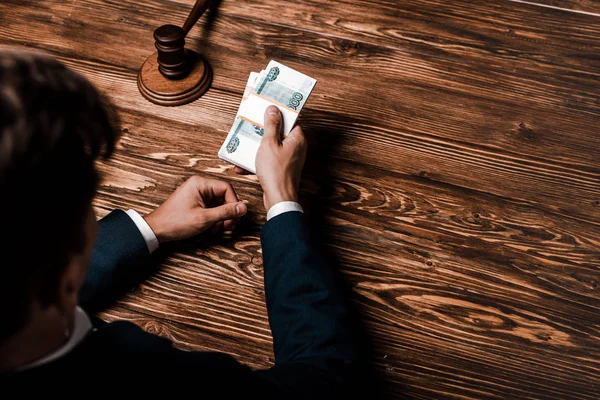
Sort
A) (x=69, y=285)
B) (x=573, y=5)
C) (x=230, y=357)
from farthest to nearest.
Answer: (x=573, y=5)
(x=230, y=357)
(x=69, y=285)

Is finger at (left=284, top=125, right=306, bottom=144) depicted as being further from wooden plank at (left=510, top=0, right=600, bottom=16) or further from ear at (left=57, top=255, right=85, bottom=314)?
wooden plank at (left=510, top=0, right=600, bottom=16)

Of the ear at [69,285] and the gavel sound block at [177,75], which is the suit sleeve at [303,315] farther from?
the gavel sound block at [177,75]

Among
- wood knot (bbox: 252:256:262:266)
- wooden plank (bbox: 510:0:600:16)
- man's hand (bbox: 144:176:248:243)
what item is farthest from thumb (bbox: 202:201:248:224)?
wooden plank (bbox: 510:0:600:16)

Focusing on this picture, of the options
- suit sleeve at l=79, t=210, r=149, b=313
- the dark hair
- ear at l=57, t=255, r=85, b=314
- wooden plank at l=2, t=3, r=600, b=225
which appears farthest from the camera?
wooden plank at l=2, t=3, r=600, b=225

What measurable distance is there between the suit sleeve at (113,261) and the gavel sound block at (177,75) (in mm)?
376

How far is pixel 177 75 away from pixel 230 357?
2.70ft

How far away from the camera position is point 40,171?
49 cm

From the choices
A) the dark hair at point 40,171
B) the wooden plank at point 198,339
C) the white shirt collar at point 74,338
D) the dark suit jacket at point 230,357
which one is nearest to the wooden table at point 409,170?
the wooden plank at point 198,339

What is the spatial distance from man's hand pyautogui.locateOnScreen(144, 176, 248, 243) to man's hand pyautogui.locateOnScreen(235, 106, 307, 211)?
8cm

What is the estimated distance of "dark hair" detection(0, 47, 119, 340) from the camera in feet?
1.53

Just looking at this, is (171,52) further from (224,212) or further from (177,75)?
(224,212)

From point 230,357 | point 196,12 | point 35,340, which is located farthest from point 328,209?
point 35,340

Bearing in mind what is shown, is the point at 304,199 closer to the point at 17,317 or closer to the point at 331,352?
the point at 331,352

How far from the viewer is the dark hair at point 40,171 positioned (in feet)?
1.53
